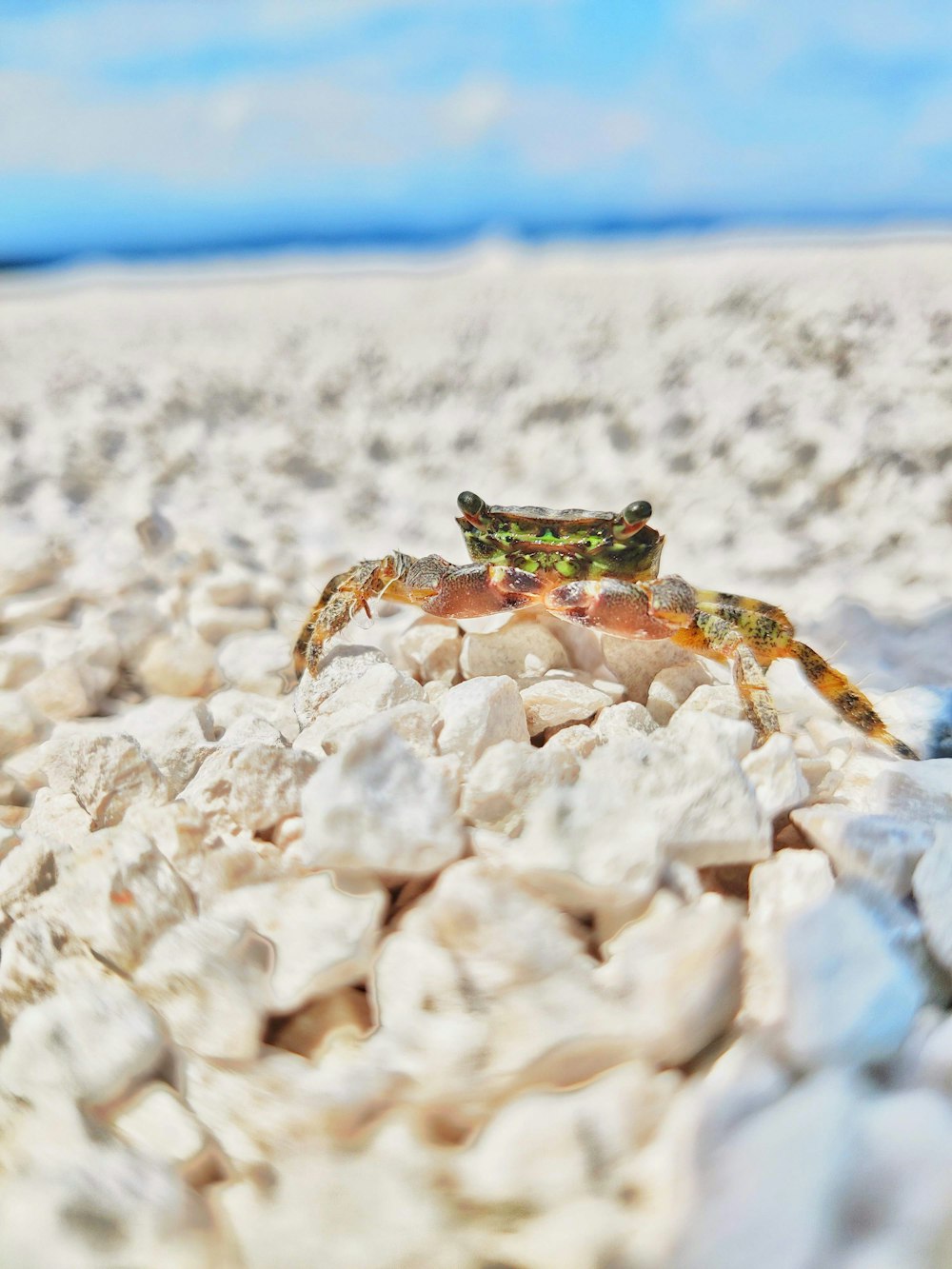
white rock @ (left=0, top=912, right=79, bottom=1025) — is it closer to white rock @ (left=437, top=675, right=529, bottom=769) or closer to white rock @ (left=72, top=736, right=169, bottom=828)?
white rock @ (left=72, top=736, right=169, bottom=828)

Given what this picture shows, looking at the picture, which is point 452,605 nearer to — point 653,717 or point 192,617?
point 653,717

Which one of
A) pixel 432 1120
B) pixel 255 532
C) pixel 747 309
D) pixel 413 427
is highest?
pixel 747 309

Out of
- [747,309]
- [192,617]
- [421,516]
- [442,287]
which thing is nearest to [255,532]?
[421,516]

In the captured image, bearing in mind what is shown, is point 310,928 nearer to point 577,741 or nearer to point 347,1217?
point 347,1217

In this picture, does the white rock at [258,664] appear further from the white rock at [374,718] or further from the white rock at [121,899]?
the white rock at [121,899]

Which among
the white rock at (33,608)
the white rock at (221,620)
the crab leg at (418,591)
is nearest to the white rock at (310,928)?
the crab leg at (418,591)

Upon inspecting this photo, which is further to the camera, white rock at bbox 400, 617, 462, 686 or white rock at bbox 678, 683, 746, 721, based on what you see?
white rock at bbox 400, 617, 462, 686

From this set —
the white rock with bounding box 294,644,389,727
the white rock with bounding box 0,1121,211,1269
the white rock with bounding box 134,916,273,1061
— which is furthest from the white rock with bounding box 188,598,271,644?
the white rock with bounding box 0,1121,211,1269
